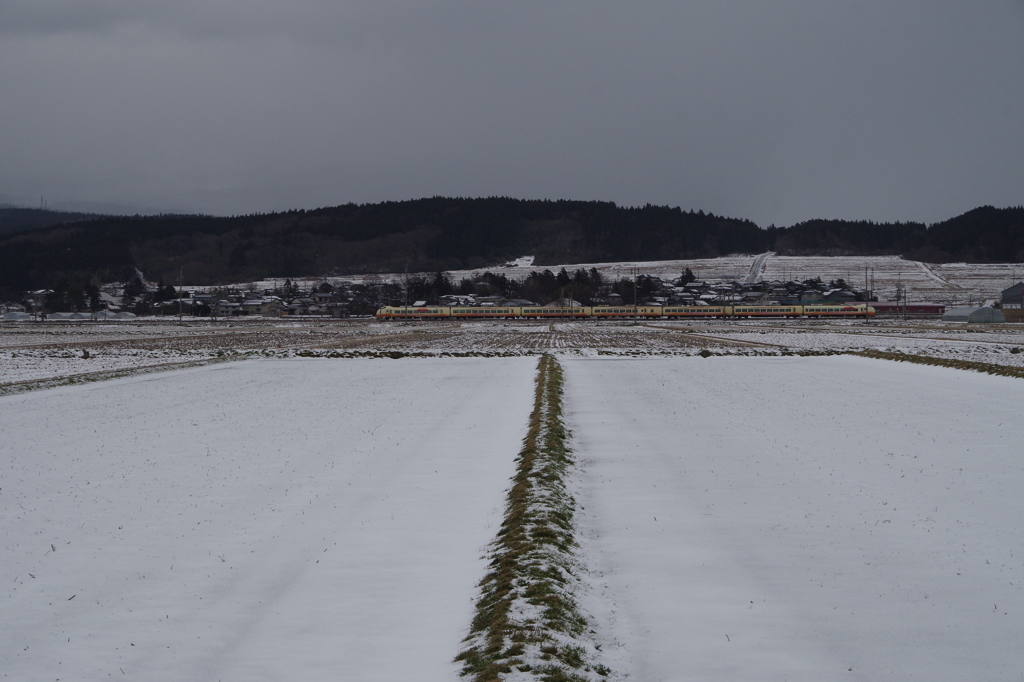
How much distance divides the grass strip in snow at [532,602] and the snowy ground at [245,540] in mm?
234

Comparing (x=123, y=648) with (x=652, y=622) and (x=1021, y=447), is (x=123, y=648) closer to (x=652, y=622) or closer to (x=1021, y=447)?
(x=652, y=622)

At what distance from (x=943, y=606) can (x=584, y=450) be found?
7.35 metres

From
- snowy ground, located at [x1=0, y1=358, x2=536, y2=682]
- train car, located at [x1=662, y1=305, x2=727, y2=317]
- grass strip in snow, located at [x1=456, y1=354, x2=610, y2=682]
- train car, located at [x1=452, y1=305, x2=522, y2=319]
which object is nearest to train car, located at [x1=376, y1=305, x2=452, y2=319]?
train car, located at [x1=452, y1=305, x2=522, y2=319]

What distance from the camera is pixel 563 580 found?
23.2 ft

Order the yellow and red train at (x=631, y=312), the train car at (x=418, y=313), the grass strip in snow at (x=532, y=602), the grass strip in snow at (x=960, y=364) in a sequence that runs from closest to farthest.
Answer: the grass strip in snow at (x=532, y=602) → the grass strip in snow at (x=960, y=364) → the yellow and red train at (x=631, y=312) → the train car at (x=418, y=313)

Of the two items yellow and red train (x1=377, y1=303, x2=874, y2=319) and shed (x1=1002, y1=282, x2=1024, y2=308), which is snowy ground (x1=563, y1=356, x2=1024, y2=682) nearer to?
yellow and red train (x1=377, y1=303, x2=874, y2=319)

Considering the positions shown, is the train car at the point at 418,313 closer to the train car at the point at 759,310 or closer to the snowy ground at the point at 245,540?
the train car at the point at 759,310

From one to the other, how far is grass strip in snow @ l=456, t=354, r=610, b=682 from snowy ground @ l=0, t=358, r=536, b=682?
0.23 metres

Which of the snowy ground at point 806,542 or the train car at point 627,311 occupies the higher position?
the snowy ground at point 806,542

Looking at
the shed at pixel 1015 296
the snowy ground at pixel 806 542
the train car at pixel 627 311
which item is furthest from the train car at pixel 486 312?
the snowy ground at pixel 806 542

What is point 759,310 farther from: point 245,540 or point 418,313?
point 245,540

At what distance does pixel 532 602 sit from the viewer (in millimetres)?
6496

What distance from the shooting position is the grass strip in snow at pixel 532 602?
552 cm

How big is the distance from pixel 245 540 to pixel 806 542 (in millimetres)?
6232
